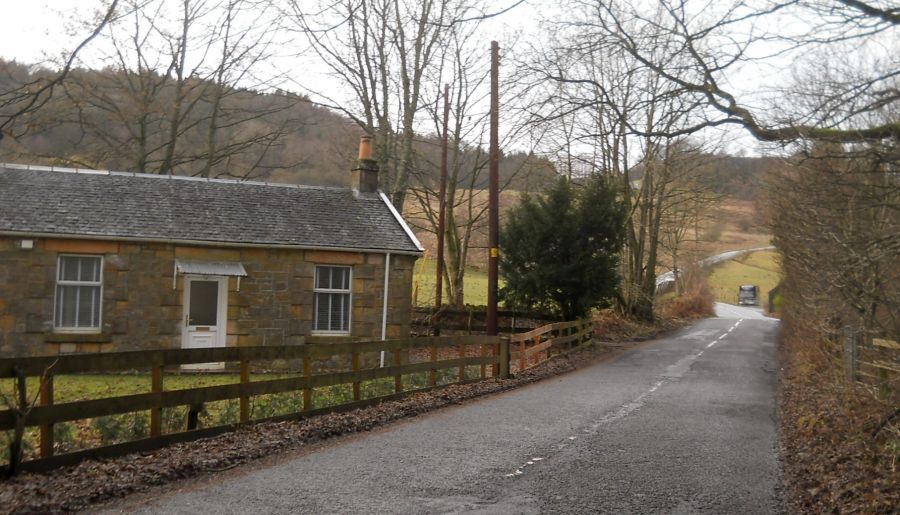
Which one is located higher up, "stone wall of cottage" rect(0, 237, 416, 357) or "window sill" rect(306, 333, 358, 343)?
"stone wall of cottage" rect(0, 237, 416, 357)

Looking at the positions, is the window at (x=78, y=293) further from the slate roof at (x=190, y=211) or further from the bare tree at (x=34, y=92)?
the bare tree at (x=34, y=92)

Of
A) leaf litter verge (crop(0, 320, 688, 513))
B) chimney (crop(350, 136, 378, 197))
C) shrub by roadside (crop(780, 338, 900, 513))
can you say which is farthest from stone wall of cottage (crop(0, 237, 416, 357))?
shrub by roadside (crop(780, 338, 900, 513))

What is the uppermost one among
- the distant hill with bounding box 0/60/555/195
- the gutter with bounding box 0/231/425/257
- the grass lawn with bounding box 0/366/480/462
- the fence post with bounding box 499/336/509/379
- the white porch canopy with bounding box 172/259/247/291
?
the distant hill with bounding box 0/60/555/195

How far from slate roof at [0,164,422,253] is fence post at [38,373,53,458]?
12.2 metres

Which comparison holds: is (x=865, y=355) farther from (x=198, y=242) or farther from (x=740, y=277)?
(x=740, y=277)

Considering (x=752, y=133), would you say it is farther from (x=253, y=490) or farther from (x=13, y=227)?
(x=13, y=227)

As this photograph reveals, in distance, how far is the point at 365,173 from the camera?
23.2 m

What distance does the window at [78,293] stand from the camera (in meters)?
18.3

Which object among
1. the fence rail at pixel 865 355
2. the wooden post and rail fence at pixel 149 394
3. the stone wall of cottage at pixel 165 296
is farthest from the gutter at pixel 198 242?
the fence rail at pixel 865 355

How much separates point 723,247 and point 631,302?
56.3 m

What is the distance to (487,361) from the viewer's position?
1544 cm

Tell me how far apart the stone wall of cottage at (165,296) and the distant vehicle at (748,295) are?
6648cm

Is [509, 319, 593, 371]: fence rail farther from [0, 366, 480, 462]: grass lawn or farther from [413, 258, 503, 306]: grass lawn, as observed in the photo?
[413, 258, 503, 306]: grass lawn

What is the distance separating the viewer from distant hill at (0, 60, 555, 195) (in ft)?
86.5
